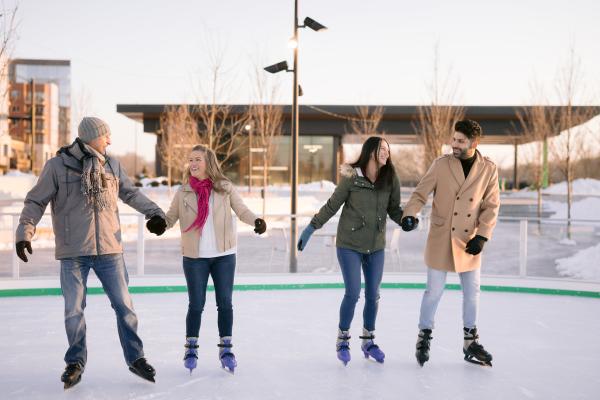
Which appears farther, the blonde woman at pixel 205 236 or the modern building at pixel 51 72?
the modern building at pixel 51 72

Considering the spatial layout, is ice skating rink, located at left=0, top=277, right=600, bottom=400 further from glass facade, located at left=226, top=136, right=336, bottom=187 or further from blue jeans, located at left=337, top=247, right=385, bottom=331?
glass facade, located at left=226, top=136, right=336, bottom=187

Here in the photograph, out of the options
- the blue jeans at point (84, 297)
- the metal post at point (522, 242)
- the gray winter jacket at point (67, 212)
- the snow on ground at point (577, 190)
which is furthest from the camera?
the snow on ground at point (577, 190)

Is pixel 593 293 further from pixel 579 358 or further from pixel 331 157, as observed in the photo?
pixel 331 157

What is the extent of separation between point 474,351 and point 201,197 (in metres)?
1.99

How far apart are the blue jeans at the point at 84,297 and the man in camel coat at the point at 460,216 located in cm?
170

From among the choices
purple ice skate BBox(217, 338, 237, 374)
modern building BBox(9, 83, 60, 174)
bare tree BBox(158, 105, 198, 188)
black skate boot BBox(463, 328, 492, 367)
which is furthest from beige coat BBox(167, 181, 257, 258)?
modern building BBox(9, 83, 60, 174)

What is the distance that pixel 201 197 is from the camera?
354 centimetres

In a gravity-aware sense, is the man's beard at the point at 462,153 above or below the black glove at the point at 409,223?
above

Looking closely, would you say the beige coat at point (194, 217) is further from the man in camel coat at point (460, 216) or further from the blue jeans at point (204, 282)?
the man in camel coat at point (460, 216)

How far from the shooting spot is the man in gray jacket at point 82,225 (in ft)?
10.3

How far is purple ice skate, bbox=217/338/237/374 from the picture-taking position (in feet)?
11.8

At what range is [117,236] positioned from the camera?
11.0 feet

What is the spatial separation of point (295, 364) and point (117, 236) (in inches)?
55.8

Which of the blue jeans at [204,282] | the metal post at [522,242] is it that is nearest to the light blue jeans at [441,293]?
the blue jeans at [204,282]
